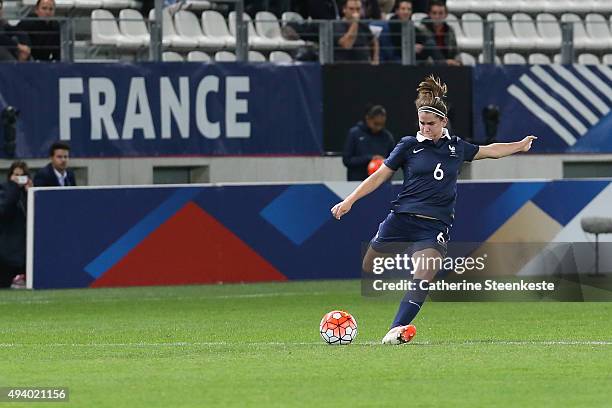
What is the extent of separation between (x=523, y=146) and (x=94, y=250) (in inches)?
331

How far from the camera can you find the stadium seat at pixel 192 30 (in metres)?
23.8

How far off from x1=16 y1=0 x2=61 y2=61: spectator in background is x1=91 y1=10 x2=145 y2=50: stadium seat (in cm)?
98

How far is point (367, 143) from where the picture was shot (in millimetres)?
21359

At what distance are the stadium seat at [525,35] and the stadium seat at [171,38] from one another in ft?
19.4

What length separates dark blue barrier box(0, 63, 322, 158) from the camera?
22.1m

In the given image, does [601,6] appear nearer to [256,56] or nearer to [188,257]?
[256,56]

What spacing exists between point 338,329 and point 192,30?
12159 millimetres

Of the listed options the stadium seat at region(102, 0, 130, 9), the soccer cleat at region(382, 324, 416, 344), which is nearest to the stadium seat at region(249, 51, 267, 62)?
the stadium seat at region(102, 0, 130, 9)

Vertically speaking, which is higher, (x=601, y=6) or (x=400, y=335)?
(x=601, y=6)

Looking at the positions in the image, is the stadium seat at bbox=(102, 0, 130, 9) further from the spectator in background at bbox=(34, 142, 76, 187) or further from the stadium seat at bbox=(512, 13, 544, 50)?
the stadium seat at bbox=(512, 13, 544, 50)

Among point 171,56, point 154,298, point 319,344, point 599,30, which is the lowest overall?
point 154,298

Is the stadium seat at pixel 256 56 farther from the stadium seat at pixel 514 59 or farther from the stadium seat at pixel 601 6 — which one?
the stadium seat at pixel 601 6

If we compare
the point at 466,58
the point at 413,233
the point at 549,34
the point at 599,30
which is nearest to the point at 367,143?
the point at 466,58

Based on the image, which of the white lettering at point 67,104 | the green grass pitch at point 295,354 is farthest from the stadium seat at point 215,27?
the green grass pitch at point 295,354
